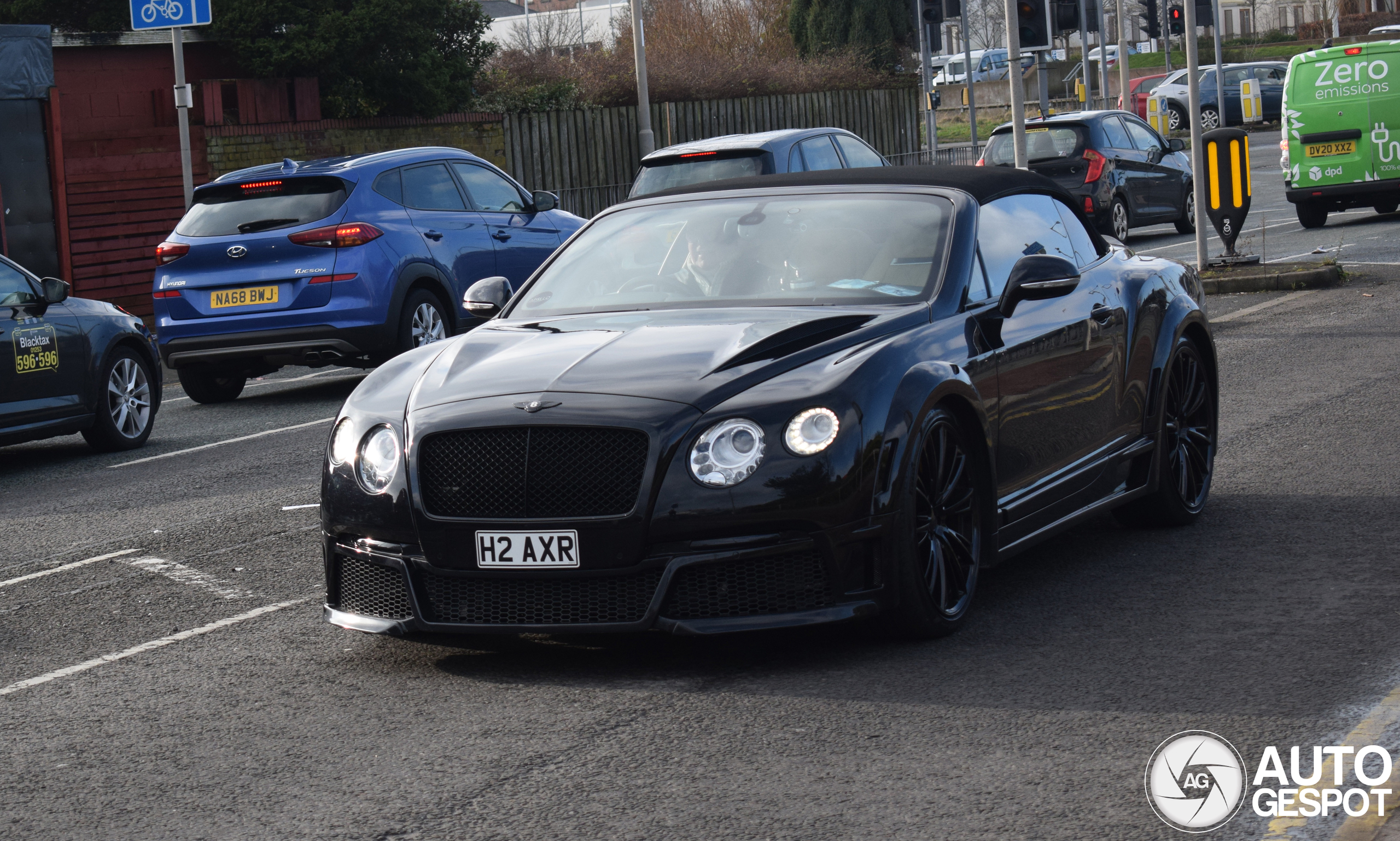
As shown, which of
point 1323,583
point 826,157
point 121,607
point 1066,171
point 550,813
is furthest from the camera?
point 1066,171

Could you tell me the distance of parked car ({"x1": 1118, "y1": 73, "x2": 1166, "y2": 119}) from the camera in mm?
48844

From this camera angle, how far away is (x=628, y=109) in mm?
30453

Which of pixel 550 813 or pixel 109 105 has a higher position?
pixel 109 105

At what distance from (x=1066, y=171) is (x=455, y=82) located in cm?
957

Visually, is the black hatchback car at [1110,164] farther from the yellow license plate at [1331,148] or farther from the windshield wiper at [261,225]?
the windshield wiper at [261,225]

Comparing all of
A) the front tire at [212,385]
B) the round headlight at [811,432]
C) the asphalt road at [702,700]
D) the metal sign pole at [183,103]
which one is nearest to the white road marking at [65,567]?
the asphalt road at [702,700]

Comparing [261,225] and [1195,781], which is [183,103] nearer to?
[261,225]

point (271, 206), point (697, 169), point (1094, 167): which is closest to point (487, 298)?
point (271, 206)

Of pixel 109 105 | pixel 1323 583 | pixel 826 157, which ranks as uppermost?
pixel 109 105

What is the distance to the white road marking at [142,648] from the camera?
5.76 m

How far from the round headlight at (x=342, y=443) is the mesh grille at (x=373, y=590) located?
308 millimetres

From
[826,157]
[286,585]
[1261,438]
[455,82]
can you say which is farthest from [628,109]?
[286,585]

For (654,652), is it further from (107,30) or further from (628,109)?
(628,109)

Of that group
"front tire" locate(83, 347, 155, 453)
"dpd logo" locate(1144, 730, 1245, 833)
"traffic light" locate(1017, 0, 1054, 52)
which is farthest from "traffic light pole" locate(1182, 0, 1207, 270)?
"dpd logo" locate(1144, 730, 1245, 833)
